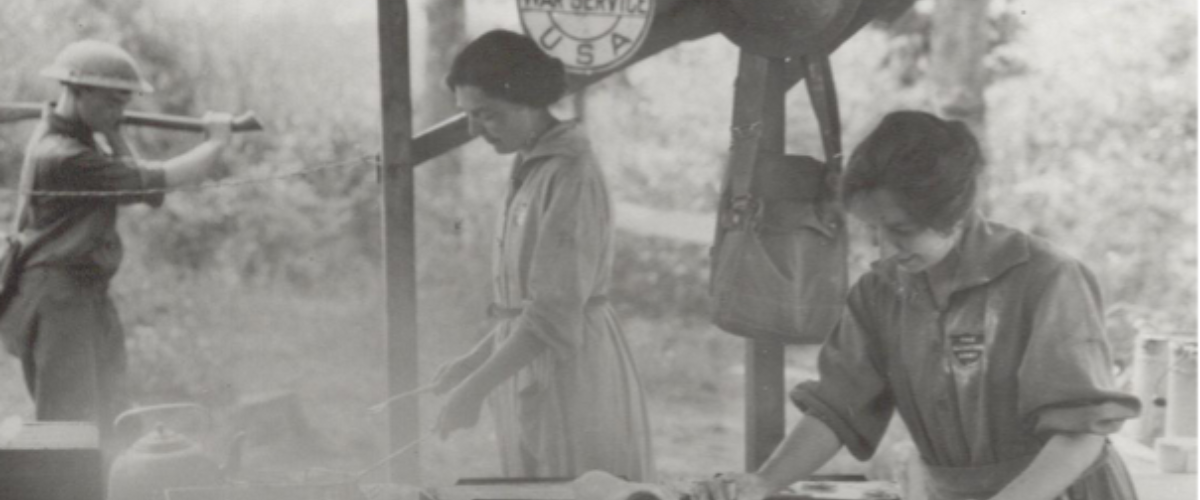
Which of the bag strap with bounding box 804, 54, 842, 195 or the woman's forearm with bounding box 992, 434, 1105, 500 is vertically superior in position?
the bag strap with bounding box 804, 54, 842, 195

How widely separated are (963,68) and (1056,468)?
2457mm

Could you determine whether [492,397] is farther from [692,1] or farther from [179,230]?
[179,230]

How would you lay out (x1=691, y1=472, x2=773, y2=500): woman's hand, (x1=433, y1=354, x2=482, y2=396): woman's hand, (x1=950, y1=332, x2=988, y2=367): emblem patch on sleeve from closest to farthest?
1. (x1=950, y1=332, x2=988, y2=367): emblem patch on sleeve
2. (x1=691, y1=472, x2=773, y2=500): woman's hand
3. (x1=433, y1=354, x2=482, y2=396): woman's hand

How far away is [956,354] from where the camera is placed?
7.20 feet

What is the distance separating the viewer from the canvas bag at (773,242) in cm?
304

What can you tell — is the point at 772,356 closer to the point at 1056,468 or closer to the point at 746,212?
the point at 746,212

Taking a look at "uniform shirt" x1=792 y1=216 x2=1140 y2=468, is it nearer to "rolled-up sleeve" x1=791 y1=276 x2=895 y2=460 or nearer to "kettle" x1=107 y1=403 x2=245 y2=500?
"rolled-up sleeve" x1=791 y1=276 x2=895 y2=460

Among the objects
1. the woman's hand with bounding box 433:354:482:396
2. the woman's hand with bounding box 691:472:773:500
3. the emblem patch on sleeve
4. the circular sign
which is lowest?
the woman's hand with bounding box 691:472:773:500

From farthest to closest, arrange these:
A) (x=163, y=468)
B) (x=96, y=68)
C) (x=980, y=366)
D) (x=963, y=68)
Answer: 1. (x=963, y=68)
2. (x=96, y=68)
3. (x=163, y=468)
4. (x=980, y=366)

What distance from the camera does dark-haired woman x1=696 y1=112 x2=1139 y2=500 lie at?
202 cm

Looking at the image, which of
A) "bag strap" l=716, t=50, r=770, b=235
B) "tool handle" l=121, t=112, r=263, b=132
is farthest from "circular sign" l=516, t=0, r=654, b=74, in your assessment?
"tool handle" l=121, t=112, r=263, b=132

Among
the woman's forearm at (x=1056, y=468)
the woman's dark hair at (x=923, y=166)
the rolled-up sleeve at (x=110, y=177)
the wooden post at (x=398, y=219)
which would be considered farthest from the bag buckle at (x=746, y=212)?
the rolled-up sleeve at (x=110, y=177)

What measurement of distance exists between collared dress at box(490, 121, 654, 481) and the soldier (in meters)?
0.99

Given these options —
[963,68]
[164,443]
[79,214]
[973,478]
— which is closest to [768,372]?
[973,478]
